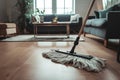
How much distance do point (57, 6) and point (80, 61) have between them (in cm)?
589

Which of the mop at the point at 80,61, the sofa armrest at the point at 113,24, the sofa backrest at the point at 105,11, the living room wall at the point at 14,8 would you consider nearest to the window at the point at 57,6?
the living room wall at the point at 14,8

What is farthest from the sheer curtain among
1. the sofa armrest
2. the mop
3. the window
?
the mop

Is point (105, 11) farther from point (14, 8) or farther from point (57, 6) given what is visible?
point (14, 8)

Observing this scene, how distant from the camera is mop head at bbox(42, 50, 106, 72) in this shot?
1713mm

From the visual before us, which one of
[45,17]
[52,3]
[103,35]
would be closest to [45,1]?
[52,3]

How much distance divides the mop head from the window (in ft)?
18.0

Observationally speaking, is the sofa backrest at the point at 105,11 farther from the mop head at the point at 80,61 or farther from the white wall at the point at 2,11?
the white wall at the point at 2,11

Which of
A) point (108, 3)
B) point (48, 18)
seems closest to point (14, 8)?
point (48, 18)

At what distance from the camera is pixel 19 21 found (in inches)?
278

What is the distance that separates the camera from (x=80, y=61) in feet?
6.07

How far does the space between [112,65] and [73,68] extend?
1.27ft

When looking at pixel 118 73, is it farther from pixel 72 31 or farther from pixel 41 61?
pixel 72 31

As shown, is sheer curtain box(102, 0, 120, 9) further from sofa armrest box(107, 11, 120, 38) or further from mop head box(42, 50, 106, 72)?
mop head box(42, 50, 106, 72)

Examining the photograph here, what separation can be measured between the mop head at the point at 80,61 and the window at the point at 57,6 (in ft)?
18.0
